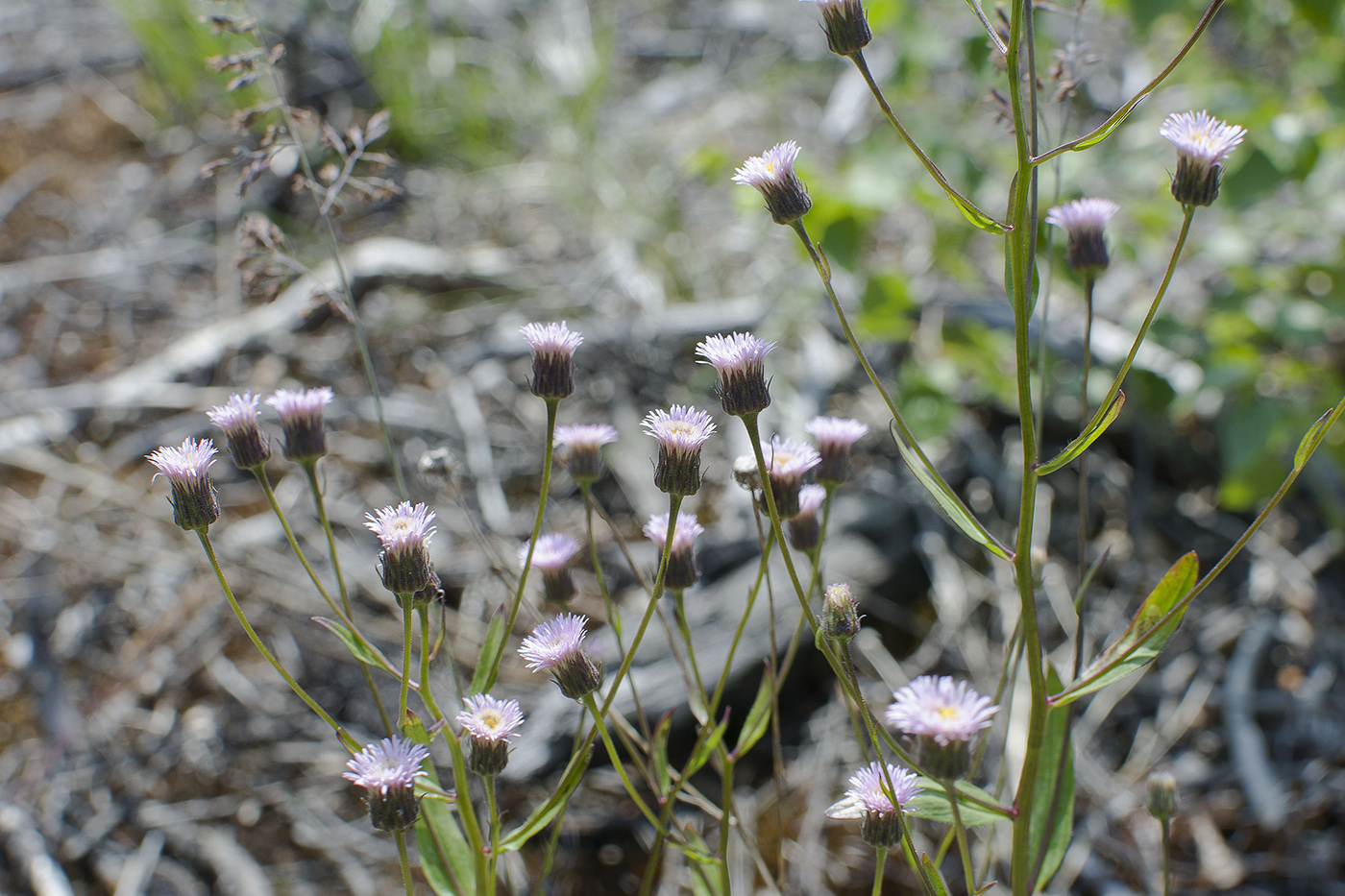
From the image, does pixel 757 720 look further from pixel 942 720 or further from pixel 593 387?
pixel 593 387

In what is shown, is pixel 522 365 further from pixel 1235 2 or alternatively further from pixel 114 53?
pixel 114 53

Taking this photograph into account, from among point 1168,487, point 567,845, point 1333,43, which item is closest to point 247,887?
point 567,845

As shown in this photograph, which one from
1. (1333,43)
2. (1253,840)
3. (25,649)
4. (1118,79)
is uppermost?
(1333,43)

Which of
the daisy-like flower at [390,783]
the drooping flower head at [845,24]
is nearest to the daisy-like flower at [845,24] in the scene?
the drooping flower head at [845,24]

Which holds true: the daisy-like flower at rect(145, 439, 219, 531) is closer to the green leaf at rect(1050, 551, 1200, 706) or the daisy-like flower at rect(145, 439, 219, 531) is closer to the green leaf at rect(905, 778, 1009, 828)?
the green leaf at rect(905, 778, 1009, 828)

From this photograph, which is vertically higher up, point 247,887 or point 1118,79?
point 1118,79

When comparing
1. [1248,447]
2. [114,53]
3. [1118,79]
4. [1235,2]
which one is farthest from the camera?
[114,53]
